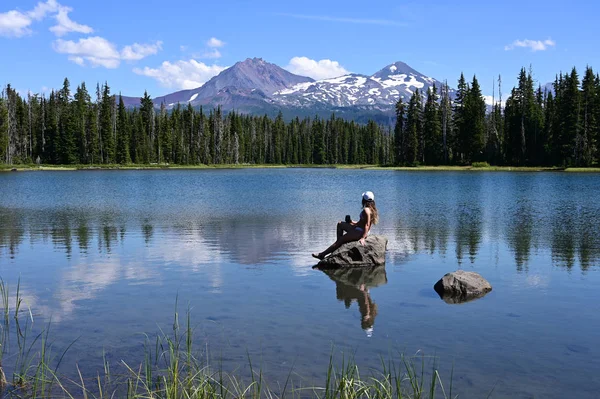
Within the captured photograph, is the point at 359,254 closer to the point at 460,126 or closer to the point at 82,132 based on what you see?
the point at 460,126

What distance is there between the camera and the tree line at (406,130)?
99.0 m

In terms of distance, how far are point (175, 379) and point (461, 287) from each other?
329 inches

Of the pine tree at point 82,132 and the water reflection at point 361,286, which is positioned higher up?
the pine tree at point 82,132

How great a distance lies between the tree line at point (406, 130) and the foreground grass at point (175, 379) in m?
97.8

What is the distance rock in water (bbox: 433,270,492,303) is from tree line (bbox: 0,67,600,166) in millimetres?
91766

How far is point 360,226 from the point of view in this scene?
1722cm

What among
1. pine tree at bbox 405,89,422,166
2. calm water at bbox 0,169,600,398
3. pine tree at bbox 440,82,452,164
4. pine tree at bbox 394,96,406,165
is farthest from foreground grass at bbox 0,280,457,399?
pine tree at bbox 394,96,406,165

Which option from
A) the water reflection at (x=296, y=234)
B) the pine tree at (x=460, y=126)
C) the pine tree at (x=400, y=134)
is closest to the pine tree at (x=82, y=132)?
the pine tree at (x=400, y=134)

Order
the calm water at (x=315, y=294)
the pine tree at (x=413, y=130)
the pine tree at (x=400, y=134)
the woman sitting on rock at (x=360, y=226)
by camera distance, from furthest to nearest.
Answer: the pine tree at (x=400, y=134) < the pine tree at (x=413, y=130) < the woman sitting on rock at (x=360, y=226) < the calm water at (x=315, y=294)

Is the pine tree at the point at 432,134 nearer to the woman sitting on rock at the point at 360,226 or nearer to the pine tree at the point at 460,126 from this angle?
the pine tree at the point at 460,126

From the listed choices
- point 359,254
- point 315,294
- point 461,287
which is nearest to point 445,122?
point 359,254

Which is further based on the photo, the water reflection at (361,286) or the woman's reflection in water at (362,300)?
the water reflection at (361,286)

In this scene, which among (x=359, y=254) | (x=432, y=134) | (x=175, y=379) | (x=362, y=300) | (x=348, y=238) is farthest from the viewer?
(x=432, y=134)

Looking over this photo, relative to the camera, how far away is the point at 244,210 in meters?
35.1
